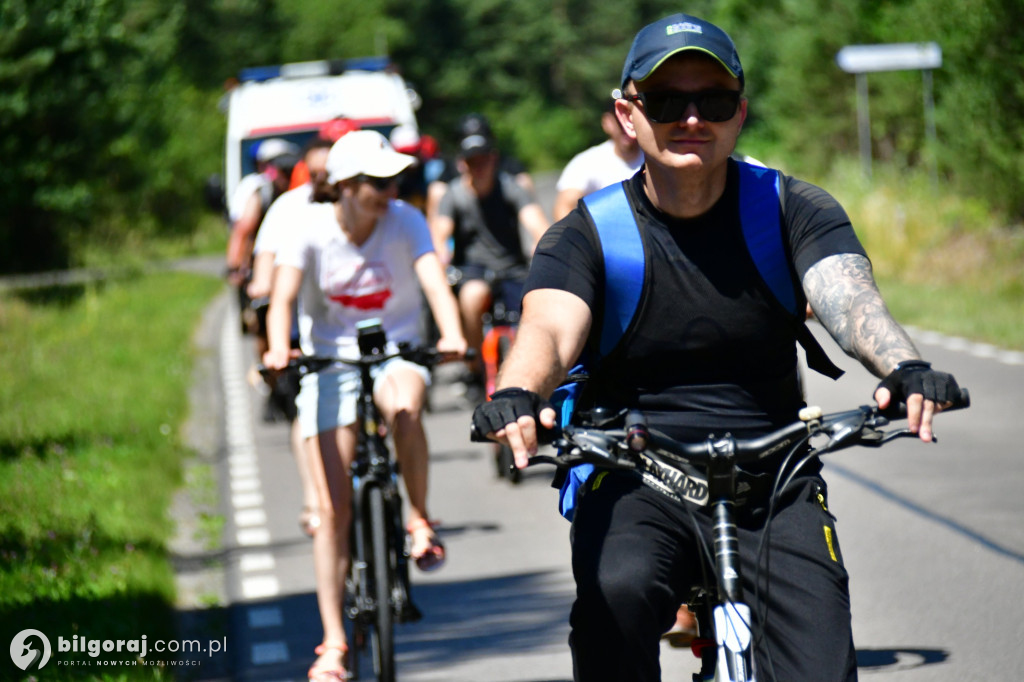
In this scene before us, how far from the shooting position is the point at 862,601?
6.67 m

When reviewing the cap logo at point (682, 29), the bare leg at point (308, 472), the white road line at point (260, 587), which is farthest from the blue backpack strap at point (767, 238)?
the white road line at point (260, 587)

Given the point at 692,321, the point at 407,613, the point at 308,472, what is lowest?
the point at 407,613

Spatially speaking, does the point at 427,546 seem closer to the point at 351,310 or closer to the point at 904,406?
the point at 351,310

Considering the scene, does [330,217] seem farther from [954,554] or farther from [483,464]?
[483,464]

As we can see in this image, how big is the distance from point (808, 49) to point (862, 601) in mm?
29468

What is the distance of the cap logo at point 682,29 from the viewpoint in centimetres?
343

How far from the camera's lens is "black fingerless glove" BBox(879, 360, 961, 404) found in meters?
2.99

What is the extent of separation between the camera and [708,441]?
10.3 ft

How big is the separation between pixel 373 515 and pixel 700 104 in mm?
2731

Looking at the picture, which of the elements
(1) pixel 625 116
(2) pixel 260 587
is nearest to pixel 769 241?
(1) pixel 625 116

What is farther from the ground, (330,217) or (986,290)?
(330,217)

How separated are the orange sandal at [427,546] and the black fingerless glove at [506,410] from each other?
3058 mm

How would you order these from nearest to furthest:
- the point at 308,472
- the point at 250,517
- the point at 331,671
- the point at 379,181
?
the point at 331,671
the point at 379,181
the point at 308,472
the point at 250,517

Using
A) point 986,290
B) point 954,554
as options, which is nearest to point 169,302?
point 986,290
